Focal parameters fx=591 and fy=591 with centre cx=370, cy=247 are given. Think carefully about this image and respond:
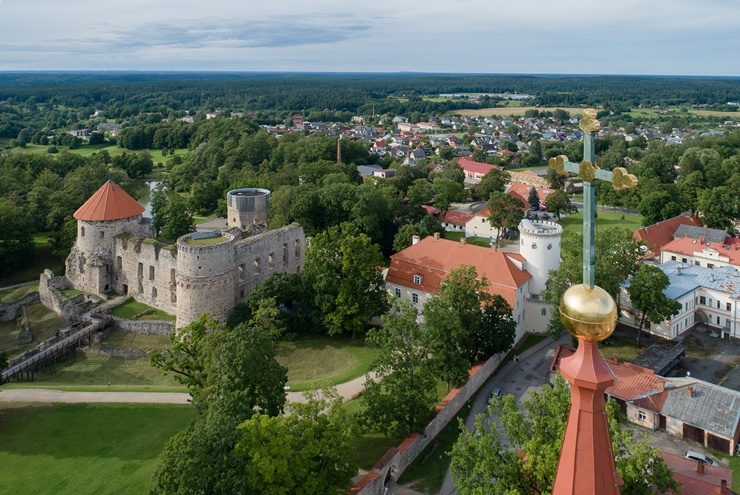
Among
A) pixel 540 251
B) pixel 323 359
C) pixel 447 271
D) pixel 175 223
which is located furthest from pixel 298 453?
pixel 175 223

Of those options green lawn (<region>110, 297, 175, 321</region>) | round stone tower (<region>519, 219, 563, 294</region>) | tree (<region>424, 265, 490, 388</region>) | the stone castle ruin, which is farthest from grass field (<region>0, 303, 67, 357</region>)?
round stone tower (<region>519, 219, 563, 294</region>)

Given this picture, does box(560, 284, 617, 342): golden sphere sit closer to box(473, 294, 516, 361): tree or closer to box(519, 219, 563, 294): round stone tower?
box(473, 294, 516, 361): tree

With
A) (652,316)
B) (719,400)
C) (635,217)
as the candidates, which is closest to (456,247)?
(652,316)

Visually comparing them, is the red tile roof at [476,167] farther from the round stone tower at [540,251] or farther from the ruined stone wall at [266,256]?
the round stone tower at [540,251]

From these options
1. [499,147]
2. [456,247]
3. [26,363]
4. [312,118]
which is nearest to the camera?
[26,363]

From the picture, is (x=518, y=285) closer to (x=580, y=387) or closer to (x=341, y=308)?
(x=341, y=308)

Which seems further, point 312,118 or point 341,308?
point 312,118
